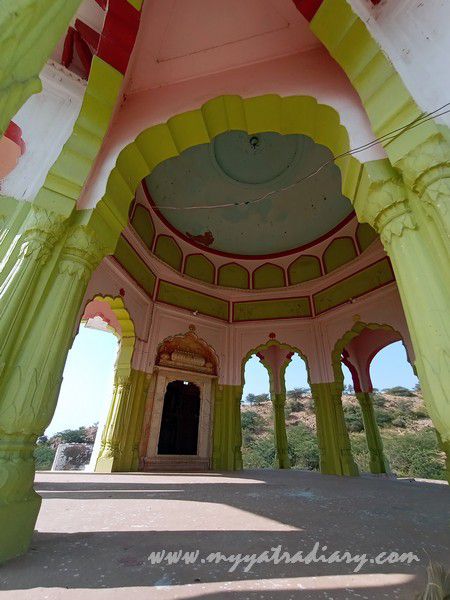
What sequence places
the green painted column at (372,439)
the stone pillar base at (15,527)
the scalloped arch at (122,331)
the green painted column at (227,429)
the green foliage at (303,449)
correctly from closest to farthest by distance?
the stone pillar base at (15,527) → the scalloped arch at (122,331) → the green painted column at (227,429) → the green painted column at (372,439) → the green foliage at (303,449)

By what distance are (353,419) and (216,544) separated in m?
35.2

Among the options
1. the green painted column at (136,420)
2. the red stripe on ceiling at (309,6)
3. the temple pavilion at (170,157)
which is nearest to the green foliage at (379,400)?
the temple pavilion at (170,157)

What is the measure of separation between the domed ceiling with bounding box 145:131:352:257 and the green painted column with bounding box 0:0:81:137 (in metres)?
6.58

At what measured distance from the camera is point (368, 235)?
805 centimetres

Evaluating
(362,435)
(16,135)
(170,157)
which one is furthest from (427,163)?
(362,435)

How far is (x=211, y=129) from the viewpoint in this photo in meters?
3.59

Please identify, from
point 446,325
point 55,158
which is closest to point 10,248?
point 55,158

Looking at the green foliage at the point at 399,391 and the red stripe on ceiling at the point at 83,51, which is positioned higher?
the green foliage at the point at 399,391

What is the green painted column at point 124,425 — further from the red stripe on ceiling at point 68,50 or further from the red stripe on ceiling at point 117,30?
the red stripe on ceiling at point 117,30

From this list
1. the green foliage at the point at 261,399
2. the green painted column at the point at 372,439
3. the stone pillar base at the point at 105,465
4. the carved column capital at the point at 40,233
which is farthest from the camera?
the green foliage at the point at 261,399

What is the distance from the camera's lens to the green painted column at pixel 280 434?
10.3 meters

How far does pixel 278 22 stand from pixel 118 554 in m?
5.14

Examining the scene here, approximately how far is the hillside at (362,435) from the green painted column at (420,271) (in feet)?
72.9

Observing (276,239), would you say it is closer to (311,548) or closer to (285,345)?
(285,345)
